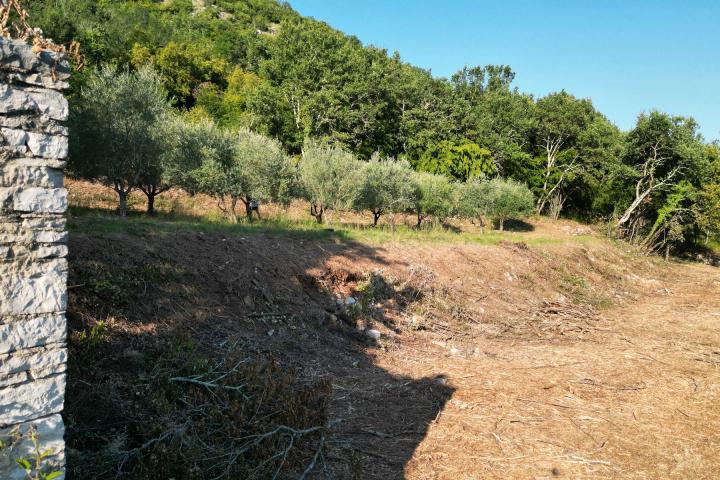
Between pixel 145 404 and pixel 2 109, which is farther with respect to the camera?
pixel 145 404

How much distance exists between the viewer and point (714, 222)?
30.7 m

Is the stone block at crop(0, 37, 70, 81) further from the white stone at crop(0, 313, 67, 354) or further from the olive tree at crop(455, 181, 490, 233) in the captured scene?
the olive tree at crop(455, 181, 490, 233)

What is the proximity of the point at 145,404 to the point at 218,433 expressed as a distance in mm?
901

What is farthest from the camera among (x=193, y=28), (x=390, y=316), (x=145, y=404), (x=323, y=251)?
(x=193, y=28)

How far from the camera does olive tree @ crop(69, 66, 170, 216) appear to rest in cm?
1591

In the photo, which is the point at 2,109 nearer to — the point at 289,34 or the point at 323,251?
the point at 323,251

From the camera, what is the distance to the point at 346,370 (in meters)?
8.28

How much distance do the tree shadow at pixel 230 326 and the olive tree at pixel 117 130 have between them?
7.46 m

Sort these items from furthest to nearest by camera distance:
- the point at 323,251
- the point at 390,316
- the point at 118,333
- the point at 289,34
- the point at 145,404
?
the point at 289,34
the point at 323,251
the point at 390,316
the point at 118,333
the point at 145,404

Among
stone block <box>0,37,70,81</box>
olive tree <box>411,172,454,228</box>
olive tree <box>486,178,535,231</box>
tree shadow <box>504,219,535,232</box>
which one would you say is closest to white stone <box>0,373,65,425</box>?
stone block <box>0,37,70,81</box>

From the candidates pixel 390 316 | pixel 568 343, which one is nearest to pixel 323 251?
pixel 390 316

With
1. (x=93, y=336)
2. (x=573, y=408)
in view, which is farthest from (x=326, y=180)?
(x=93, y=336)

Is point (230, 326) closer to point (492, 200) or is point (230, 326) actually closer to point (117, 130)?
point (117, 130)

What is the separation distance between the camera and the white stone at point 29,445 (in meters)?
3.07
